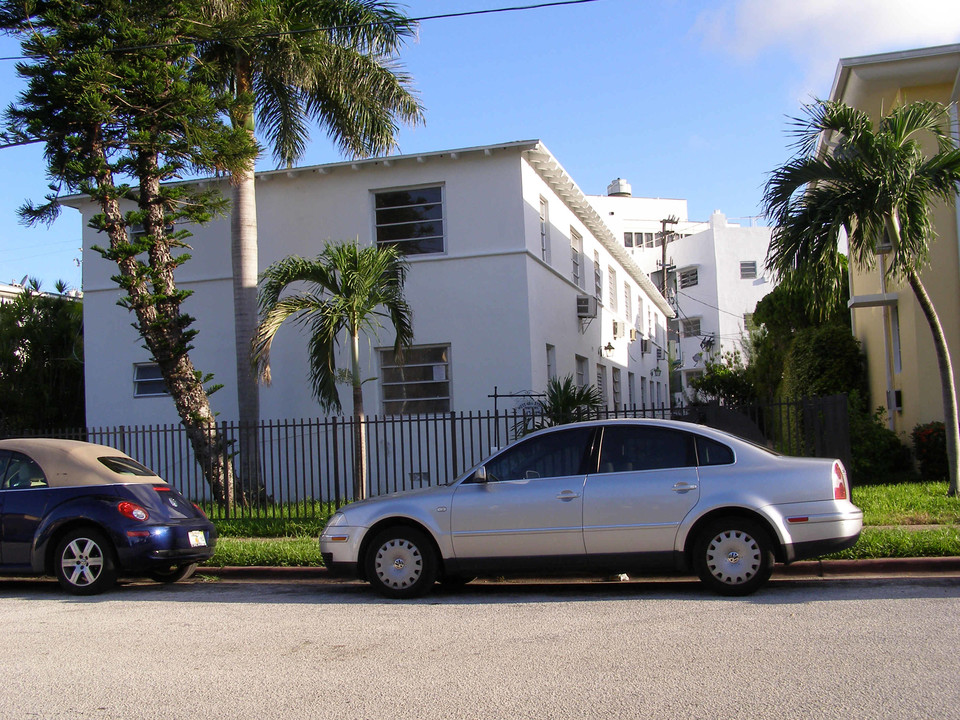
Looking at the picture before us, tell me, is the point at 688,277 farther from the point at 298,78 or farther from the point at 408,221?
the point at 298,78

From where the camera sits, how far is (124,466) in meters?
9.87

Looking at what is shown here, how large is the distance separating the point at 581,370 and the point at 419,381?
575 cm

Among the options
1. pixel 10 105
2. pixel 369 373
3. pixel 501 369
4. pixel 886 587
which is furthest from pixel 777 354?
pixel 10 105

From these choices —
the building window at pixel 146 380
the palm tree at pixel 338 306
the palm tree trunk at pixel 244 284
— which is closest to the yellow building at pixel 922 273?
the palm tree at pixel 338 306

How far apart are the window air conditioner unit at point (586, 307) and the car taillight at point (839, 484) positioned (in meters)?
13.0

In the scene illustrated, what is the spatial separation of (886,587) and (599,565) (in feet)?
8.31

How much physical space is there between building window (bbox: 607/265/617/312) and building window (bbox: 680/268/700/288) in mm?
20682

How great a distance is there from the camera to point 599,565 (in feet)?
26.2

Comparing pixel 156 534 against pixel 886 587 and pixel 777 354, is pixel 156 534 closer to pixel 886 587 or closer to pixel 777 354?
pixel 886 587

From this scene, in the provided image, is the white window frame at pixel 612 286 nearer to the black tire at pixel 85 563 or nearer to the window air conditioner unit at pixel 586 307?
the window air conditioner unit at pixel 586 307

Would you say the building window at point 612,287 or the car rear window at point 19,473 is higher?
the building window at point 612,287

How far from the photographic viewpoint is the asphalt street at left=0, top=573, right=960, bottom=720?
4.97m

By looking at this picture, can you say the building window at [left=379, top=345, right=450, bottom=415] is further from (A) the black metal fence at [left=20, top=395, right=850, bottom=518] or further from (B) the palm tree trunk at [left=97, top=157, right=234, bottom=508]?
(B) the palm tree trunk at [left=97, top=157, right=234, bottom=508]

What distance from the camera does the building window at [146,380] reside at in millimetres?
18547
